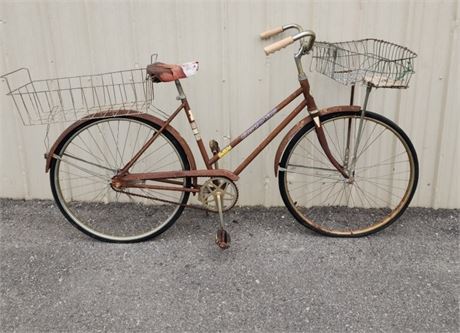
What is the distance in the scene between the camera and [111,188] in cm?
397

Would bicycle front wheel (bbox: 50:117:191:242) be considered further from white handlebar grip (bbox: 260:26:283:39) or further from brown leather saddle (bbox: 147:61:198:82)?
white handlebar grip (bbox: 260:26:283:39)

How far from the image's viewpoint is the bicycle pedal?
3.46m

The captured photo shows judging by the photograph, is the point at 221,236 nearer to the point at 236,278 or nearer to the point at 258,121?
the point at 236,278

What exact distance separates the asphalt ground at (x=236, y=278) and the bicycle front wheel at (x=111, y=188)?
0.17 m

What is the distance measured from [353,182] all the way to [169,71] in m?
1.65

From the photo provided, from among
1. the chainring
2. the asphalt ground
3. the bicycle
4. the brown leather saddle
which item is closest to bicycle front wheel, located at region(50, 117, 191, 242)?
the bicycle

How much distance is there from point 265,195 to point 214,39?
1.34 meters

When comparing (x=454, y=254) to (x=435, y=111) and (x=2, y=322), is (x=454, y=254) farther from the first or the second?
(x=2, y=322)

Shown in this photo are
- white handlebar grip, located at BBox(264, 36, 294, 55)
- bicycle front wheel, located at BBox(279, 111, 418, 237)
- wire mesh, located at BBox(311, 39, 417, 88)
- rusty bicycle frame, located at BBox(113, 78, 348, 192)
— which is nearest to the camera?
white handlebar grip, located at BBox(264, 36, 294, 55)

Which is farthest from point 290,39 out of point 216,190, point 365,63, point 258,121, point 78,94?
point 78,94

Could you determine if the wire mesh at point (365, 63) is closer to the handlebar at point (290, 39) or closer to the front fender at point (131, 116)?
the handlebar at point (290, 39)

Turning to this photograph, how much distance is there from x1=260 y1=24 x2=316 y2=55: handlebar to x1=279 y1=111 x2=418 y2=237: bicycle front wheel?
2.41 ft

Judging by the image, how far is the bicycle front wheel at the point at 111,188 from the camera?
3.83m

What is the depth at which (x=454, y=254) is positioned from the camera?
3.55 metres
